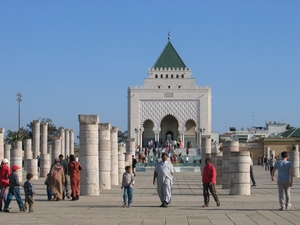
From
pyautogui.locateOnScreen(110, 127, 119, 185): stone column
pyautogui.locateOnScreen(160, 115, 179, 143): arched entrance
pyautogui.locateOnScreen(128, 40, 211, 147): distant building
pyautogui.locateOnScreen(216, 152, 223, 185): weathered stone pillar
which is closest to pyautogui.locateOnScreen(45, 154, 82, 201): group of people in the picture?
pyautogui.locateOnScreen(110, 127, 119, 185): stone column

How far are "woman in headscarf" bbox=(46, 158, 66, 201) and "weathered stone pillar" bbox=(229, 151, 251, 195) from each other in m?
3.82

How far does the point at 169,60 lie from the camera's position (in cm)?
6700

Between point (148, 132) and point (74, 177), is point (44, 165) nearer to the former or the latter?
point (74, 177)

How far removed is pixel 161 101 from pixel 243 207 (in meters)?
51.1

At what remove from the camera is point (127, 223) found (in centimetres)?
913

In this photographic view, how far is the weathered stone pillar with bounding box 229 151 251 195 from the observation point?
588 inches

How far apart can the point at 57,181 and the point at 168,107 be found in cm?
4877

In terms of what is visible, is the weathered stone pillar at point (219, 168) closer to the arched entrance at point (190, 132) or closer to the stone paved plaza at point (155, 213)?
the stone paved plaza at point (155, 213)

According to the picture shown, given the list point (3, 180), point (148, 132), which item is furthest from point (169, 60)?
point (3, 180)

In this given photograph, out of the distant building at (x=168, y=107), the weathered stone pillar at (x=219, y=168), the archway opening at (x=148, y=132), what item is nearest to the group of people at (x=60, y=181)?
the weathered stone pillar at (x=219, y=168)

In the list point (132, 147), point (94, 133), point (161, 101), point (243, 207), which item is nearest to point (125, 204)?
point (243, 207)

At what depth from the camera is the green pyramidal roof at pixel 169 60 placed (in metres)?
66.3

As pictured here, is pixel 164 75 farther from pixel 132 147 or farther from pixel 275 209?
pixel 275 209

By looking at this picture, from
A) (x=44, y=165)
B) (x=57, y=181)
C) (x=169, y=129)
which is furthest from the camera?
(x=169, y=129)
